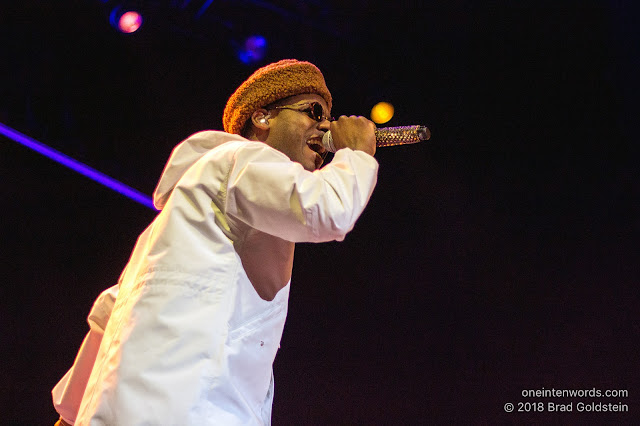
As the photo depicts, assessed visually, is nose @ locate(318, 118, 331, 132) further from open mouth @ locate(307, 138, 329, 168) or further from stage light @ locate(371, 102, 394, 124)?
stage light @ locate(371, 102, 394, 124)

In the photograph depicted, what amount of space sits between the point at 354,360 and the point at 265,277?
5.74 ft

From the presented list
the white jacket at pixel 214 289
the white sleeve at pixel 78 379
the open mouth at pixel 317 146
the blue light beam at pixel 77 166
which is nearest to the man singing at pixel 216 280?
the white jacket at pixel 214 289

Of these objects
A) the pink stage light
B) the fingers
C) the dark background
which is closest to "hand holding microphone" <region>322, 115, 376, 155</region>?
the fingers

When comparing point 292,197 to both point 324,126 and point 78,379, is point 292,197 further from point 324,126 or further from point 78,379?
point 78,379

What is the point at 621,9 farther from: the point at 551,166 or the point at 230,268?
the point at 230,268

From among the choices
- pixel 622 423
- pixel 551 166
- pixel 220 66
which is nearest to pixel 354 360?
pixel 622 423

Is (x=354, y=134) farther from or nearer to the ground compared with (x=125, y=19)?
nearer to the ground

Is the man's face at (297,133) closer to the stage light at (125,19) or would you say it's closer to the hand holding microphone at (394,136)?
the hand holding microphone at (394,136)

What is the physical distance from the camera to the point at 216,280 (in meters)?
1.04

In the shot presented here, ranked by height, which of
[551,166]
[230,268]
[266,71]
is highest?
[551,166]

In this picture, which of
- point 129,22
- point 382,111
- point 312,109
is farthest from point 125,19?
point 312,109

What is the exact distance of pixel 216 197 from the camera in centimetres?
111

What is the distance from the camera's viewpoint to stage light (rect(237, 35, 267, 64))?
280 cm

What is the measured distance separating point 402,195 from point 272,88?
Result: 1.54 m
